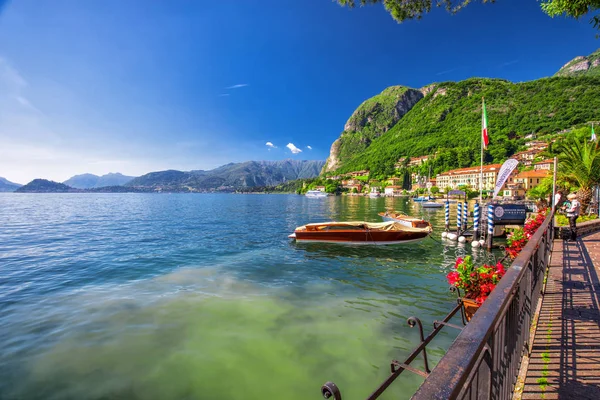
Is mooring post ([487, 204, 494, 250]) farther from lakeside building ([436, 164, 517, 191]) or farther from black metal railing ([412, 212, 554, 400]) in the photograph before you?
lakeside building ([436, 164, 517, 191])

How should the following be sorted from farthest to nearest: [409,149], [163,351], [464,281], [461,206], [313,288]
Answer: [409,149] → [461,206] → [313,288] → [163,351] → [464,281]

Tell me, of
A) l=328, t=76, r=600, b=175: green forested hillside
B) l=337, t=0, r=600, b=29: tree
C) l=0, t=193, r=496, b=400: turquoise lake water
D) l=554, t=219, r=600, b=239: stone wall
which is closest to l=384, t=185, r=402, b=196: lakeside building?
l=328, t=76, r=600, b=175: green forested hillside

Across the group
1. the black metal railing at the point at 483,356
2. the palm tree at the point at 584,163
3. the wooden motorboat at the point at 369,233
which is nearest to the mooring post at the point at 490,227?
the wooden motorboat at the point at 369,233

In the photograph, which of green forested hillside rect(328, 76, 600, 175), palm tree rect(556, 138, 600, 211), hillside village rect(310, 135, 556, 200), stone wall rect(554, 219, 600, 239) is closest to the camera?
stone wall rect(554, 219, 600, 239)

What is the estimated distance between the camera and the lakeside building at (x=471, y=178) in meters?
110

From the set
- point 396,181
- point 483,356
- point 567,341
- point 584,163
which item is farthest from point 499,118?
point 483,356

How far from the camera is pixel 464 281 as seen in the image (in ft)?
21.4

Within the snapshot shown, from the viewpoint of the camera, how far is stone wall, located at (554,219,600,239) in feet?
40.2

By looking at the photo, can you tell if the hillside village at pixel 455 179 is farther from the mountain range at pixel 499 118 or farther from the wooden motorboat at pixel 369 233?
the wooden motorboat at pixel 369 233

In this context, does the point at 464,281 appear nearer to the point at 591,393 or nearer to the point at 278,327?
the point at 591,393

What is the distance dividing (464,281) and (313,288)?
706 cm

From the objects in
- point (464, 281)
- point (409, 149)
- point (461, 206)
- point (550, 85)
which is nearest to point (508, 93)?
point (550, 85)

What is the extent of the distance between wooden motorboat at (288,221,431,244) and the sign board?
498 cm

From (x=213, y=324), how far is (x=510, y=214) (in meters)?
21.3
